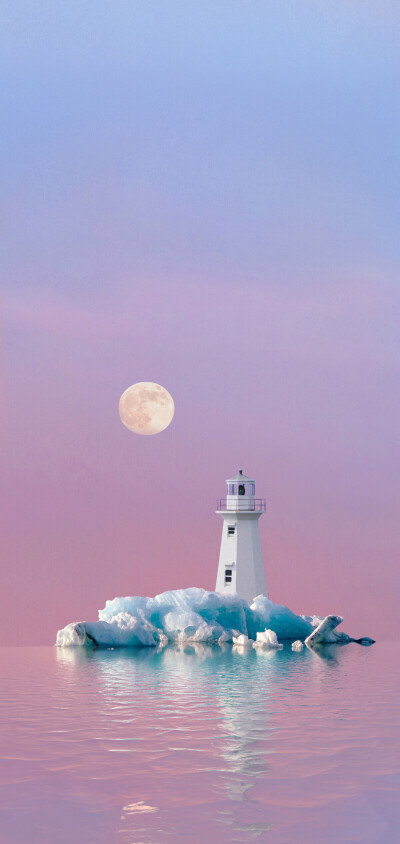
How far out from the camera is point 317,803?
1029cm

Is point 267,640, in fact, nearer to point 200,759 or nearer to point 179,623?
point 179,623

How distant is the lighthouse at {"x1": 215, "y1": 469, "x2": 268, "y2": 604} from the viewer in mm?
44312

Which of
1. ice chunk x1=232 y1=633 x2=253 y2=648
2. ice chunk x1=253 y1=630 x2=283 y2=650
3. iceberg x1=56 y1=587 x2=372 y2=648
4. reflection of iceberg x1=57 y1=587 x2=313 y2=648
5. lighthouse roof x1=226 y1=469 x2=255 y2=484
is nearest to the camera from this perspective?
Answer: ice chunk x1=253 y1=630 x2=283 y2=650

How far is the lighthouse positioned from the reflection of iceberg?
199 cm

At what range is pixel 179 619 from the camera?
40.6 meters

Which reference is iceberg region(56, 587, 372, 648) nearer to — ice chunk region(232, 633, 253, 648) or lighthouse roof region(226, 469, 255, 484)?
ice chunk region(232, 633, 253, 648)

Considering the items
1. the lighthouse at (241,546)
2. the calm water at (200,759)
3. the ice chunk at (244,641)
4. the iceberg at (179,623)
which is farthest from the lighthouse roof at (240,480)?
the calm water at (200,759)

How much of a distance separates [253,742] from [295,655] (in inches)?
843

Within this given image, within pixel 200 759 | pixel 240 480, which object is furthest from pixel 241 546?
pixel 200 759

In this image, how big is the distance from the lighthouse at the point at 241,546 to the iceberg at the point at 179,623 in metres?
1.63

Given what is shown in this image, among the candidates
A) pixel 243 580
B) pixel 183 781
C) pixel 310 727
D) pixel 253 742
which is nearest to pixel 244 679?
pixel 310 727

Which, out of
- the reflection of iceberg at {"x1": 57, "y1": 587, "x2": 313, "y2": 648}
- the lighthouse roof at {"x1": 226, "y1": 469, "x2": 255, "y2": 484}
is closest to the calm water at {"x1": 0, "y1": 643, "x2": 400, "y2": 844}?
the reflection of iceberg at {"x1": 57, "y1": 587, "x2": 313, "y2": 648}

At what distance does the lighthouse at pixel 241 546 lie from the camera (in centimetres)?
4431

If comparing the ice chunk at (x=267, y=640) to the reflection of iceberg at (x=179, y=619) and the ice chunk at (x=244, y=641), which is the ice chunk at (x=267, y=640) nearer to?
the ice chunk at (x=244, y=641)
